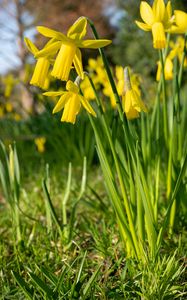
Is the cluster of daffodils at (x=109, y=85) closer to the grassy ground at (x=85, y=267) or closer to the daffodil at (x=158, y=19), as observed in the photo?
the daffodil at (x=158, y=19)

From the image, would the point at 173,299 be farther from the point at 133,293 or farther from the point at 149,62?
the point at 149,62

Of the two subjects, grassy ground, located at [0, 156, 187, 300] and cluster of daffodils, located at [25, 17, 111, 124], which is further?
grassy ground, located at [0, 156, 187, 300]

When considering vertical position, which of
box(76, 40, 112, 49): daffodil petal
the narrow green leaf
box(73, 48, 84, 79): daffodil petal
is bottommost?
the narrow green leaf

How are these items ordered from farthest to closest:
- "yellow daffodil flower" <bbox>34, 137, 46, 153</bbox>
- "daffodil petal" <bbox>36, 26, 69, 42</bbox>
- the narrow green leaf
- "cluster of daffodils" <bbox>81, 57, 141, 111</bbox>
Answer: "yellow daffodil flower" <bbox>34, 137, 46, 153</bbox>, "cluster of daffodils" <bbox>81, 57, 141, 111</bbox>, the narrow green leaf, "daffodil petal" <bbox>36, 26, 69, 42</bbox>

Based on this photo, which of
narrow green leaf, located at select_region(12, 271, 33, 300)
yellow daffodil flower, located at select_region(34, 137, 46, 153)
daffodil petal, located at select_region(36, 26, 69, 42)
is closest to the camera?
daffodil petal, located at select_region(36, 26, 69, 42)

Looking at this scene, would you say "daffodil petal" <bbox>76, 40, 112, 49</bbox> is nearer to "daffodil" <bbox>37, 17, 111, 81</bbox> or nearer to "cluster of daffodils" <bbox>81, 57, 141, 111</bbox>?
"daffodil" <bbox>37, 17, 111, 81</bbox>

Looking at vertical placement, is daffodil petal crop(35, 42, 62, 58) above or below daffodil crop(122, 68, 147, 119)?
above

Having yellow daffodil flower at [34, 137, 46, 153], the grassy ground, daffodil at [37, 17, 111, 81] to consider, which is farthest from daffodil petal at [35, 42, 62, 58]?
yellow daffodil flower at [34, 137, 46, 153]

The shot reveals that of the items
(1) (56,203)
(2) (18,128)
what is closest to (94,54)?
(2) (18,128)
